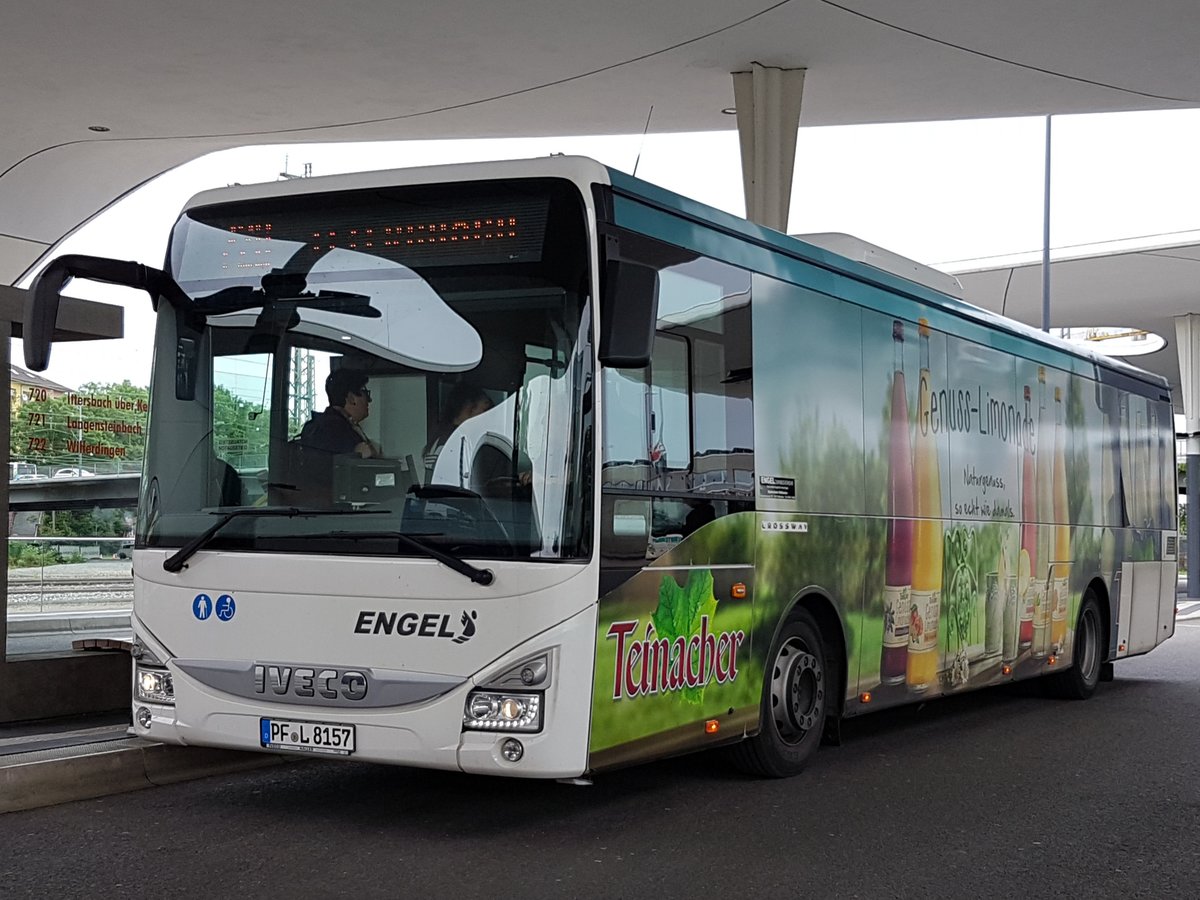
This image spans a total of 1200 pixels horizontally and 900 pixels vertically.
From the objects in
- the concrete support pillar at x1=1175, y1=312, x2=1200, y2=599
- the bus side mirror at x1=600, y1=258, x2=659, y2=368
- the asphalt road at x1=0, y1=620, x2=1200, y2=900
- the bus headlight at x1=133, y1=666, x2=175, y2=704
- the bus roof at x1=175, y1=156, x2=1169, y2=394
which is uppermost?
the concrete support pillar at x1=1175, y1=312, x2=1200, y2=599

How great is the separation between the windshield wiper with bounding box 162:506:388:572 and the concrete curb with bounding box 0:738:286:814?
1351 mm

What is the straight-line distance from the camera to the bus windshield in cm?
670

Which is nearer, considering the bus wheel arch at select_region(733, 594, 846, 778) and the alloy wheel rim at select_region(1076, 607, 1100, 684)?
the bus wheel arch at select_region(733, 594, 846, 778)

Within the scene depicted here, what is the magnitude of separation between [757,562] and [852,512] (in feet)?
4.45

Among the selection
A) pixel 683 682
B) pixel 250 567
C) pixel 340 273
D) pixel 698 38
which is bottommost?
pixel 683 682

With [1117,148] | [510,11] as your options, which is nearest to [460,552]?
[510,11]

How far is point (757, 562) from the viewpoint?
827cm

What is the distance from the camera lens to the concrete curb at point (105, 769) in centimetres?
755

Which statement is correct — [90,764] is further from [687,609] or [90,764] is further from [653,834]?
[687,609]

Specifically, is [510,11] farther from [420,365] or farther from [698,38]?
[420,365]

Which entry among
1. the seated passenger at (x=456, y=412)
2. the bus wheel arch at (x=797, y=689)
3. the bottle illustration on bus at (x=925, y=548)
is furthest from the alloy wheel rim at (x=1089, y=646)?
the seated passenger at (x=456, y=412)

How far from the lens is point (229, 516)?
7.12m

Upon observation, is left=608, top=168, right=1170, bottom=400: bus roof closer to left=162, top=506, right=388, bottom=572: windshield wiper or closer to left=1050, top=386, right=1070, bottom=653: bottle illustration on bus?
left=1050, top=386, right=1070, bottom=653: bottle illustration on bus

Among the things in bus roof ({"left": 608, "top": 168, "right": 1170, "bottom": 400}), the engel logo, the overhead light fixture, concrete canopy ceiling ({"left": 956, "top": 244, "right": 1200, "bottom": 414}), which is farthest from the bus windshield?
the overhead light fixture
